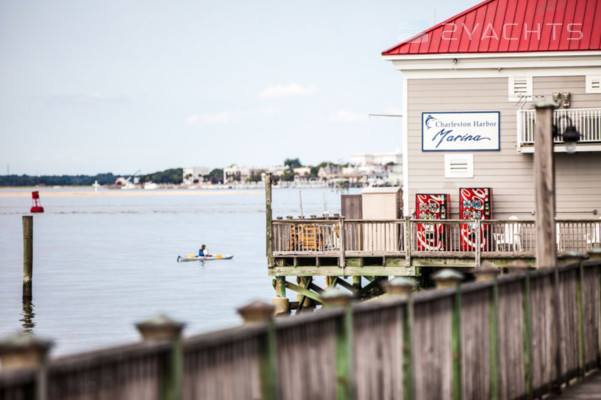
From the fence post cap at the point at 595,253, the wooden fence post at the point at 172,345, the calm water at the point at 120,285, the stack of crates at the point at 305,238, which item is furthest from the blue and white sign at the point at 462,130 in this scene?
the wooden fence post at the point at 172,345

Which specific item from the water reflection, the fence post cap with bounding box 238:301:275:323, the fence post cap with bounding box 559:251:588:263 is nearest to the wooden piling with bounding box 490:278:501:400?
the fence post cap with bounding box 559:251:588:263

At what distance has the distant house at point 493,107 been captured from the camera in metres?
26.3

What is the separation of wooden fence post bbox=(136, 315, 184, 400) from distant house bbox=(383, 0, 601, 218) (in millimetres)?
21941

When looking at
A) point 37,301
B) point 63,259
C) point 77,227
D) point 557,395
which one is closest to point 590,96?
point 557,395

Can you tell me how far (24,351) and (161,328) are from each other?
1.00m

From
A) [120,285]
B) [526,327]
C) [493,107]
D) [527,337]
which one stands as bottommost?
[120,285]

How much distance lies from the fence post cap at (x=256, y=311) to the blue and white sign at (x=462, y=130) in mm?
21381

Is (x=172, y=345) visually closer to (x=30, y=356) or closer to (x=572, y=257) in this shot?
→ (x=30, y=356)

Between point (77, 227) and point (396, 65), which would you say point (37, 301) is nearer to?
point (396, 65)

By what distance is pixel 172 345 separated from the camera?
5.11 metres

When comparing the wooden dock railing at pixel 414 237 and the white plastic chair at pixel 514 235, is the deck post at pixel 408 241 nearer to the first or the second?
the wooden dock railing at pixel 414 237

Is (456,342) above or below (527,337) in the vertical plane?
above

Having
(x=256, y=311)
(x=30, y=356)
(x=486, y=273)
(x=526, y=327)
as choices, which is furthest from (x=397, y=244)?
(x=30, y=356)

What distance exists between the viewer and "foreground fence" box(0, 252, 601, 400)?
4863 millimetres
